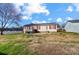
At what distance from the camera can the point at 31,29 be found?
5.39 ft

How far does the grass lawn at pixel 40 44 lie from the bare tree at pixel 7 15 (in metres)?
0.10

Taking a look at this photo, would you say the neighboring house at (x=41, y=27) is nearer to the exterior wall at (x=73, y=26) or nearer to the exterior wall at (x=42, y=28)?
the exterior wall at (x=42, y=28)

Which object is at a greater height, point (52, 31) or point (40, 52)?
point (52, 31)

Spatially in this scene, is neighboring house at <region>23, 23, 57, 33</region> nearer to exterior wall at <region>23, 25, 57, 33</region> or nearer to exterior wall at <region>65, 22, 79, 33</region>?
exterior wall at <region>23, 25, 57, 33</region>

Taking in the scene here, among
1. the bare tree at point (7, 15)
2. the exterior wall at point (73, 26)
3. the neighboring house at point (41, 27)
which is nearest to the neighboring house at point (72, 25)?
the exterior wall at point (73, 26)

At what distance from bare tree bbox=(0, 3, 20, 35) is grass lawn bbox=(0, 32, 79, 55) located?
10cm

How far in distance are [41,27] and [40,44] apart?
A: 5.4 inches

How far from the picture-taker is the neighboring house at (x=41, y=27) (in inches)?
63.4

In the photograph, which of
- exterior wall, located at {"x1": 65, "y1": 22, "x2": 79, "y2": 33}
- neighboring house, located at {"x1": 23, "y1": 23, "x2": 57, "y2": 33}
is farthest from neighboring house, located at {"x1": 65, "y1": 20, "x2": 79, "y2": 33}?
neighboring house, located at {"x1": 23, "y1": 23, "x2": 57, "y2": 33}

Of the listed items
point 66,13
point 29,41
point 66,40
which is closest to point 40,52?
point 29,41

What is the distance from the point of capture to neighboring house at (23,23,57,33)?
161 cm
